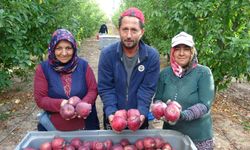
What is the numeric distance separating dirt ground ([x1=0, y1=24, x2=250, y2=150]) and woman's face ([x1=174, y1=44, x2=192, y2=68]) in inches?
98.6

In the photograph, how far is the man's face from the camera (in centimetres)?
265

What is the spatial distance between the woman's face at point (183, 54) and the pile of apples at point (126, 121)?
1.84 ft

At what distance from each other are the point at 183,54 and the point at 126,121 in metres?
0.71

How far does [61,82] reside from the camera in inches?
113

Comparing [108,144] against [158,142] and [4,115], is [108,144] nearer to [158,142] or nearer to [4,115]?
[158,142]

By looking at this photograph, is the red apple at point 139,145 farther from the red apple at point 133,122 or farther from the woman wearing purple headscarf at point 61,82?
the woman wearing purple headscarf at point 61,82

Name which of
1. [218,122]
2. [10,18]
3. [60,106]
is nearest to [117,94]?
[60,106]

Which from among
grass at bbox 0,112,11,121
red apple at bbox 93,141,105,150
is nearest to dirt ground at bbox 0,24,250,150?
grass at bbox 0,112,11,121

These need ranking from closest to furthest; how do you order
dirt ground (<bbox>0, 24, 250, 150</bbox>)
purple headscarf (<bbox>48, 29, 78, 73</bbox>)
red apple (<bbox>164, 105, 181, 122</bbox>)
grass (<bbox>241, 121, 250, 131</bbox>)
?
red apple (<bbox>164, 105, 181, 122</bbox>) → purple headscarf (<bbox>48, 29, 78, 73</bbox>) → dirt ground (<bbox>0, 24, 250, 150</bbox>) → grass (<bbox>241, 121, 250, 131</bbox>)

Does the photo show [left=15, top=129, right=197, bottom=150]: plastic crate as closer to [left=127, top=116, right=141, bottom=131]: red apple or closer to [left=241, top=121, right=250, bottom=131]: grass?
[left=127, top=116, right=141, bottom=131]: red apple

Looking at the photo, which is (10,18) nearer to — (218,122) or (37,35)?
(37,35)

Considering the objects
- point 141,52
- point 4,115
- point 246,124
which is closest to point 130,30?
point 141,52

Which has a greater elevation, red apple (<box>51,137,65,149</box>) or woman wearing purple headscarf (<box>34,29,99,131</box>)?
woman wearing purple headscarf (<box>34,29,99,131</box>)

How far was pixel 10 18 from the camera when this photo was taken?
464 cm
